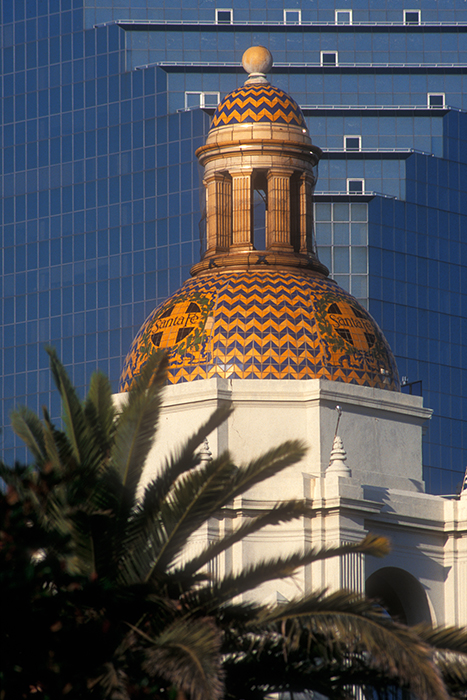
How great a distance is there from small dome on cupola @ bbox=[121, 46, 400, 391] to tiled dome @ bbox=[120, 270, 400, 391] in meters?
0.02

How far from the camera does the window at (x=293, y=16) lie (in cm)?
9662

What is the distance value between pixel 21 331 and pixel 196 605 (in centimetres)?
6983

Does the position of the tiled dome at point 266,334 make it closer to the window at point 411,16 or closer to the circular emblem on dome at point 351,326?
the circular emblem on dome at point 351,326

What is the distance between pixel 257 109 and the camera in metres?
38.7

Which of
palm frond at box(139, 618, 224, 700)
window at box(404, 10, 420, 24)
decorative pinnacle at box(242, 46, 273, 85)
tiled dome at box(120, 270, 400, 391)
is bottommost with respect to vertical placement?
palm frond at box(139, 618, 224, 700)

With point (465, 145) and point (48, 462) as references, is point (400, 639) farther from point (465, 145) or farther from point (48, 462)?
point (465, 145)

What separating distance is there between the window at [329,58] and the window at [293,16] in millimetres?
2710

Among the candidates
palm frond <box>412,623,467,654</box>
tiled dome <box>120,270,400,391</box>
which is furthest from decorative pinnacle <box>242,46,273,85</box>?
palm frond <box>412,623,467,654</box>

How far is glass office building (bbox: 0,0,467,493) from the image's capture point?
292 ft

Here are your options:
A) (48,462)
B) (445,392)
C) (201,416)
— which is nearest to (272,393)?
(201,416)

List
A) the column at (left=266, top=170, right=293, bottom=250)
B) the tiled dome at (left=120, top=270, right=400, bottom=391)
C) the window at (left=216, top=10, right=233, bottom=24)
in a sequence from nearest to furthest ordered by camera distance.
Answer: the tiled dome at (left=120, top=270, right=400, bottom=391)
the column at (left=266, top=170, right=293, bottom=250)
the window at (left=216, top=10, right=233, bottom=24)

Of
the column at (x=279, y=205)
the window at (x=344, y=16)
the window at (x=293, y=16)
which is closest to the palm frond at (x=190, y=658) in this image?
the column at (x=279, y=205)

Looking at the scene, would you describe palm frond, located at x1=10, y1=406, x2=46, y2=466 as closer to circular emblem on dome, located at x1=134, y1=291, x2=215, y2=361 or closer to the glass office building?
circular emblem on dome, located at x1=134, y1=291, x2=215, y2=361

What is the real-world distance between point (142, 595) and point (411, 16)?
260 feet
